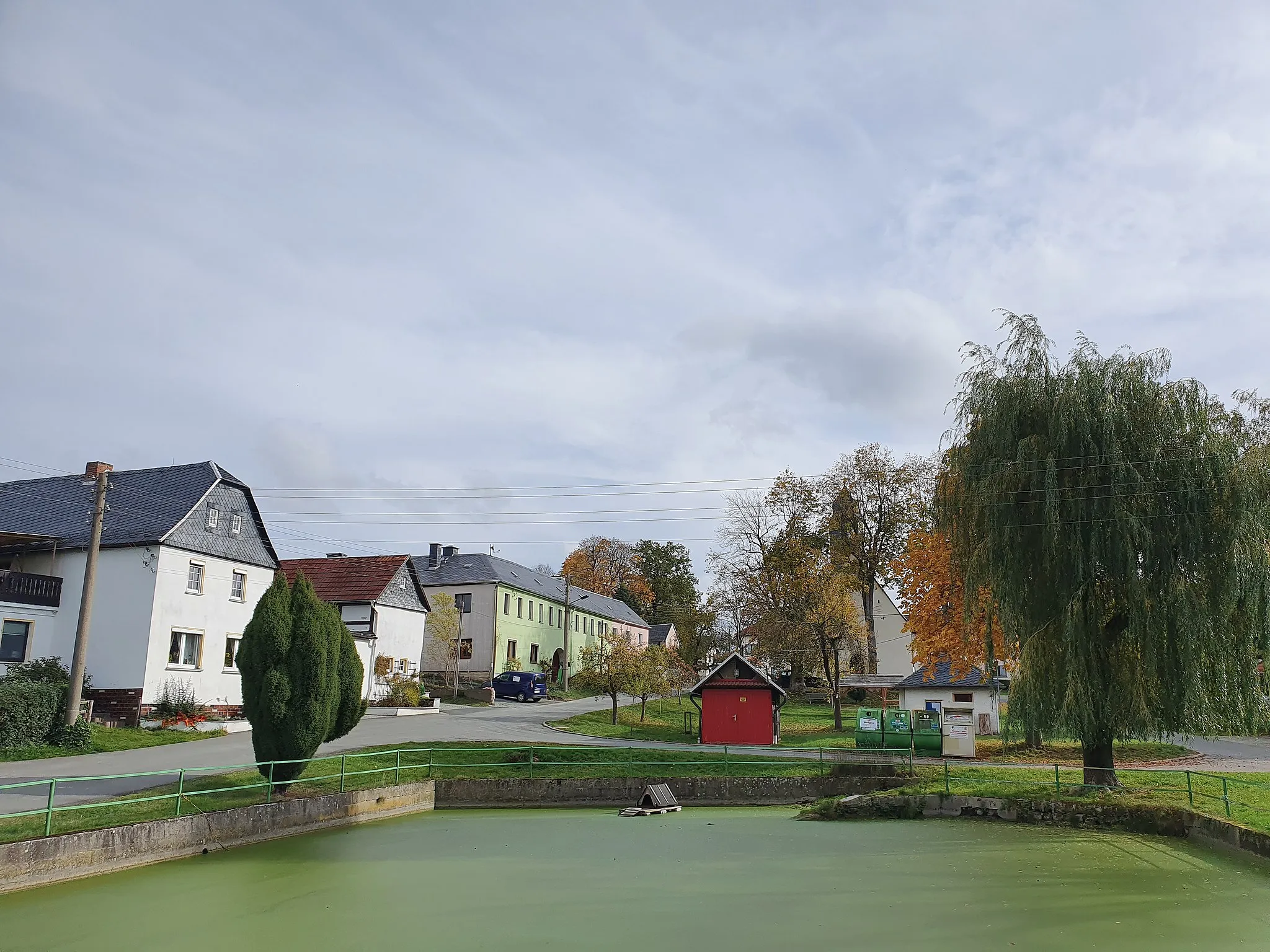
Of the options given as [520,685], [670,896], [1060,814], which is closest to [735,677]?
[1060,814]

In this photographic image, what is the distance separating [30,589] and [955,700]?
1213 inches

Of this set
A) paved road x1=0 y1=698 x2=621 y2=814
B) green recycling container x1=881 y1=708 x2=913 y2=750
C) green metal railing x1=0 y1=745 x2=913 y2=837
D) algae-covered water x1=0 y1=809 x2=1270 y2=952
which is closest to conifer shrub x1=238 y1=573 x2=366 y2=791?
green metal railing x1=0 y1=745 x2=913 y2=837

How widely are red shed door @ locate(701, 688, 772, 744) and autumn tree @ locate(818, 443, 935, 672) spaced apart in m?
14.2

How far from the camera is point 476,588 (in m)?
54.2

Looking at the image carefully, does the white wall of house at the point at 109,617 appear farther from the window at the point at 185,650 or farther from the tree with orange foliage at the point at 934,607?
the tree with orange foliage at the point at 934,607

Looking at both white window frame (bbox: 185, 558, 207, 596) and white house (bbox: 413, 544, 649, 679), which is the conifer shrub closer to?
white window frame (bbox: 185, 558, 207, 596)

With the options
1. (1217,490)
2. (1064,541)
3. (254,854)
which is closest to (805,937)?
(254,854)

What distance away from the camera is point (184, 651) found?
3103cm

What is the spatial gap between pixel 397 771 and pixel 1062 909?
593 inches

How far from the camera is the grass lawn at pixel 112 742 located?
2270 centimetres

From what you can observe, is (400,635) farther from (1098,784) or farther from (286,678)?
(1098,784)

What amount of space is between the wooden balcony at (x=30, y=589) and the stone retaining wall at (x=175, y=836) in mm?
15291

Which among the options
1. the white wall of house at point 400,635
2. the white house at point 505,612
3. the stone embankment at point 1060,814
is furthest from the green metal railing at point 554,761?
the white house at point 505,612

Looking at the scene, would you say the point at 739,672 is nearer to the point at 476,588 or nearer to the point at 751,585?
the point at 751,585
